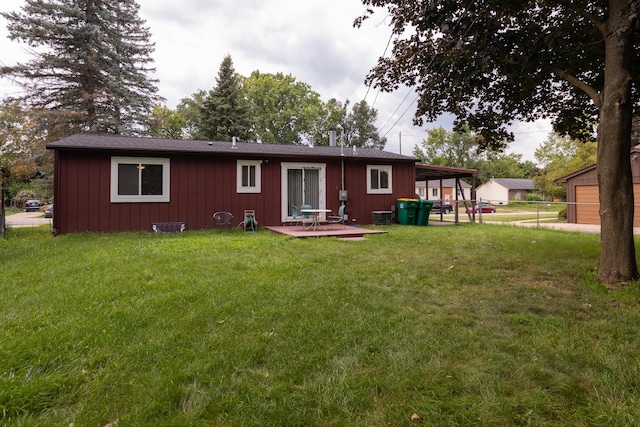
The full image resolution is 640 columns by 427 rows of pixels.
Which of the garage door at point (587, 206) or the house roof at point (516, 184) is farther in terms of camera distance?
the house roof at point (516, 184)

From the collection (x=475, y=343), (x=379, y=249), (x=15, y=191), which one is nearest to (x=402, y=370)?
(x=475, y=343)

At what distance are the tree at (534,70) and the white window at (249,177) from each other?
5006 millimetres

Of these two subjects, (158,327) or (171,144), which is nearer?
(158,327)

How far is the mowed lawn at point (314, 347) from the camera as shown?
1.66m

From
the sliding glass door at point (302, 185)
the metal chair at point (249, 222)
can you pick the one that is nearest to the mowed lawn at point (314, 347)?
the metal chair at point (249, 222)

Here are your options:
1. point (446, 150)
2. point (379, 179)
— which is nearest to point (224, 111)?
point (379, 179)

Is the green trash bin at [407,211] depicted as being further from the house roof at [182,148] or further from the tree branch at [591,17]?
Result: the tree branch at [591,17]

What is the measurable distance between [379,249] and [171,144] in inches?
296

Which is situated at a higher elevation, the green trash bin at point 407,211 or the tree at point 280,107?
the tree at point 280,107

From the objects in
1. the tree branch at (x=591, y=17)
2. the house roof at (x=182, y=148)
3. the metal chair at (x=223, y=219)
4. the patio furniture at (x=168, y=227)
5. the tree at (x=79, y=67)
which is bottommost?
the patio furniture at (x=168, y=227)

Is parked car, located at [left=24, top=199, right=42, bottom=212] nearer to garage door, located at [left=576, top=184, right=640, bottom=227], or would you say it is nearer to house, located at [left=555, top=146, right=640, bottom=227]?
house, located at [left=555, top=146, right=640, bottom=227]

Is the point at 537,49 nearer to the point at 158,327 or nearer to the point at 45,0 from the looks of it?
the point at 158,327

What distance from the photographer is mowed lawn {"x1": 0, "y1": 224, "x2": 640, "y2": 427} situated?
1662 mm

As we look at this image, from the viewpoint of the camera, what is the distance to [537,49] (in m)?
4.99
